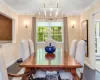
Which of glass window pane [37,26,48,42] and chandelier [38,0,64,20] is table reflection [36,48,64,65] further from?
glass window pane [37,26,48,42]

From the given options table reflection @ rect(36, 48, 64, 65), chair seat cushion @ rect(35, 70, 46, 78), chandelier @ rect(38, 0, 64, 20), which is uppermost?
chandelier @ rect(38, 0, 64, 20)

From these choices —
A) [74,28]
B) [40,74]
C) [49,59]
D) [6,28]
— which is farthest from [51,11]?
[40,74]

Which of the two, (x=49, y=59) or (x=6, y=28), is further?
(x=6, y=28)

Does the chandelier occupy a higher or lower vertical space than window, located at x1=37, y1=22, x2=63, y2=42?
higher

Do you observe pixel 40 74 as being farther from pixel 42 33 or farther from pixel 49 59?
pixel 42 33

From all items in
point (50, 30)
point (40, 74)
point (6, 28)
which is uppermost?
point (6, 28)

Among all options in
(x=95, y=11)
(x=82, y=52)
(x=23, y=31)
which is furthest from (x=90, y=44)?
(x=23, y=31)

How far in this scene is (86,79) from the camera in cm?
404

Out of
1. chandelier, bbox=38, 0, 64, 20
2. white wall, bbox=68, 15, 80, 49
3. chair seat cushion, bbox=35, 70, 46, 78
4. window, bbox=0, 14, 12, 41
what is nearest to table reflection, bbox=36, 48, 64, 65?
chair seat cushion, bbox=35, 70, 46, 78

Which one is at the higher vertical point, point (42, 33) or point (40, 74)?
point (42, 33)

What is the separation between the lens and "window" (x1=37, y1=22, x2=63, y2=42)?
827 centimetres

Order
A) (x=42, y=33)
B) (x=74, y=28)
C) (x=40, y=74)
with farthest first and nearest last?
(x=42, y=33), (x=74, y=28), (x=40, y=74)

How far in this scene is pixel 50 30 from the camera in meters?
8.38

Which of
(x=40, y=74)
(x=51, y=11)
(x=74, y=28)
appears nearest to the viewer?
(x=40, y=74)
